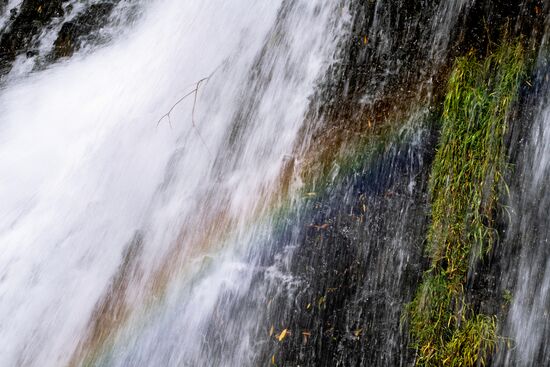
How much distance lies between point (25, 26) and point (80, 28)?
0.62 meters

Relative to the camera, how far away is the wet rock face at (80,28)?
15.4 ft

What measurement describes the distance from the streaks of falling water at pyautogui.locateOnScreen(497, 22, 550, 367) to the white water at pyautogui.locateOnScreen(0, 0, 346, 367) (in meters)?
1.59

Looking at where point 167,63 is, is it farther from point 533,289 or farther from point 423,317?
point 533,289

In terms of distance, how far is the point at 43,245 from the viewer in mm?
3828

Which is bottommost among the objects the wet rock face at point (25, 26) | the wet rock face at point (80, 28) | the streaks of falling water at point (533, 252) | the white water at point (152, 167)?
the streaks of falling water at point (533, 252)

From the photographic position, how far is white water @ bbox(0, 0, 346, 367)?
3.72 meters

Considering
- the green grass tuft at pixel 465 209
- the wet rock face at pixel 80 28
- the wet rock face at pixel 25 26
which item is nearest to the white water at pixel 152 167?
the wet rock face at pixel 80 28

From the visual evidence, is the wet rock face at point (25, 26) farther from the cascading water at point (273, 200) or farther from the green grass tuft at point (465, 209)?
the green grass tuft at point (465, 209)

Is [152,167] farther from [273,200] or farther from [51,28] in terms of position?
[51,28]

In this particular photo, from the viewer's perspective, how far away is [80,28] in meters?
4.74

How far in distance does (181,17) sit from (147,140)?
3.86 ft

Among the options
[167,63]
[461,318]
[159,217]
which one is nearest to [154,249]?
[159,217]

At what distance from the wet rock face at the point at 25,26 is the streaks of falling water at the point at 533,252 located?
170 inches

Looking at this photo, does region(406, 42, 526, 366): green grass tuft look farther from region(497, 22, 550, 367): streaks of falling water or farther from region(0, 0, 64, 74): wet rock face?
region(0, 0, 64, 74): wet rock face
